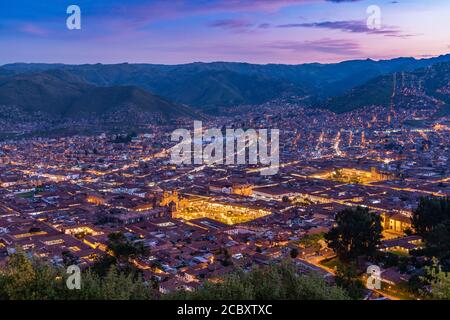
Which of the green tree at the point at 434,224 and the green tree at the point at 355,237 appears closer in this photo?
the green tree at the point at 434,224

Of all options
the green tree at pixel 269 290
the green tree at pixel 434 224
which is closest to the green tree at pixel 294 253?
the green tree at pixel 434 224

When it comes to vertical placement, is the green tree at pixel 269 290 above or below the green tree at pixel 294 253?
above

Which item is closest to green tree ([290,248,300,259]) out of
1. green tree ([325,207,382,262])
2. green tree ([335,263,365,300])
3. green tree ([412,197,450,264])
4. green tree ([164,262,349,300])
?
green tree ([325,207,382,262])

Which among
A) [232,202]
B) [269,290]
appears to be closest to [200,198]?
[232,202]

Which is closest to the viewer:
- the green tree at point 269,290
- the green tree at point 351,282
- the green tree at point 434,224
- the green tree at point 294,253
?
the green tree at point 269,290

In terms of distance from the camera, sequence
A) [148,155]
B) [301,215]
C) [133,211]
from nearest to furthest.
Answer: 1. [301,215]
2. [133,211]
3. [148,155]

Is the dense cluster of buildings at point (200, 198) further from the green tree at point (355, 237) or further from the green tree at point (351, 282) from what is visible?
the green tree at point (351, 282)
